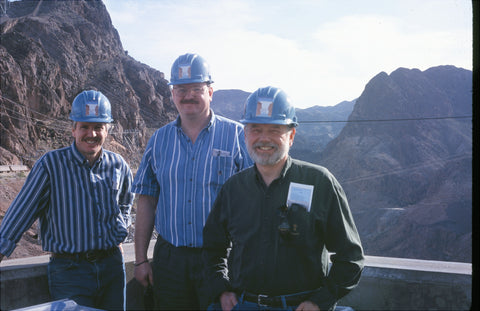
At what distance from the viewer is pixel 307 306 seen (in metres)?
1.87

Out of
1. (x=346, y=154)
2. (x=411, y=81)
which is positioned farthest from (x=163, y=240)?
(x=411, y=81)

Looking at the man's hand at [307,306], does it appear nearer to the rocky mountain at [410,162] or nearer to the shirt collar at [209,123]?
the shirt collar at [209,123]

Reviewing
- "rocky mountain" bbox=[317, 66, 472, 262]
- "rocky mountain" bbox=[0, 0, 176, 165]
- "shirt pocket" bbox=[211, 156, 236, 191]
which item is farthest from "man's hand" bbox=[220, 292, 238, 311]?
"rocky mountain" bbox=[317, 66, 472, 262]

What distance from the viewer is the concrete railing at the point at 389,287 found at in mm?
3186

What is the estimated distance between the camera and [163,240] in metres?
2.77

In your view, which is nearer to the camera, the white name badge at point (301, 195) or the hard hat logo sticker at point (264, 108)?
the white name badge at point (301, 195)

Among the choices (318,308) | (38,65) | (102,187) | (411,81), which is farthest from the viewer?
(411,81)

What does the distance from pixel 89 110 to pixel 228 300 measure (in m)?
1.74

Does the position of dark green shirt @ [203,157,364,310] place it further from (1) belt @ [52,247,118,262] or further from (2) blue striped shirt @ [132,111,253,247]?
(1) belt @ [52,247,118,262]

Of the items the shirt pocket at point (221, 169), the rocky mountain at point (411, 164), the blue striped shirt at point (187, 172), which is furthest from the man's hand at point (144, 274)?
the rocky mountain at point (411, 164)

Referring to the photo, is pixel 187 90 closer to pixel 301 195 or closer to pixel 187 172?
pixel 187 172

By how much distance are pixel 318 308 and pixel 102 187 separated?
6.00 feet

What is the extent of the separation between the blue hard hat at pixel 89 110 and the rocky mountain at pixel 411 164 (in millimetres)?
36289

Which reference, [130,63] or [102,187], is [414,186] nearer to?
[130,63]
